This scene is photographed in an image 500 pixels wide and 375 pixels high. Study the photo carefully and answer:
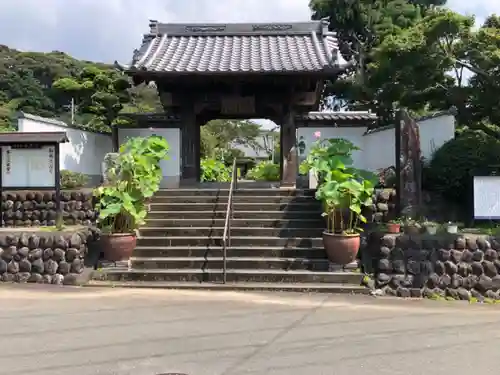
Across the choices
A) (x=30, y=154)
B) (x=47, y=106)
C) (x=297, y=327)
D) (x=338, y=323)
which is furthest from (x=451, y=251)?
(x=47, y=106)

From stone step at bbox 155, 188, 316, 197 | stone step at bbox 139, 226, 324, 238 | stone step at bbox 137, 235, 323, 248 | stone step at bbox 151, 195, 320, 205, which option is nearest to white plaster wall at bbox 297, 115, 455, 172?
stone step at bbox 155, 188, 316, 197

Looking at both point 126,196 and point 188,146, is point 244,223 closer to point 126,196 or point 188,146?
point 126,196

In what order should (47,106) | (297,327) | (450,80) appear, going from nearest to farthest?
(297,327) → (450,80) → (47,106)

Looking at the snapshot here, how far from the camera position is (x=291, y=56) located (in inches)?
488

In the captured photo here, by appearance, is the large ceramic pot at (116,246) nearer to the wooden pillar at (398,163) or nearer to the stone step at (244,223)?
the stone step at (244,223)

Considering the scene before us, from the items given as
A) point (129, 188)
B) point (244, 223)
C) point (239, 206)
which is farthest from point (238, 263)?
point (129, 188)

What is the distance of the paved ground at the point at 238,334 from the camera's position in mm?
4723

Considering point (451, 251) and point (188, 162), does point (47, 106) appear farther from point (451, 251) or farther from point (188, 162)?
point (451, 251)

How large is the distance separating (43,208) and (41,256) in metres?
2.31

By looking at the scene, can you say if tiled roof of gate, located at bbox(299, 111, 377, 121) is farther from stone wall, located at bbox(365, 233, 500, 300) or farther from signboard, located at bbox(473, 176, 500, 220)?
stone wall, located at bbox(365, 233, 500, 300)

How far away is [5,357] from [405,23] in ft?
79.9

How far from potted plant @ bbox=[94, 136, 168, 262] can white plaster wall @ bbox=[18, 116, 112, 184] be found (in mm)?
2472

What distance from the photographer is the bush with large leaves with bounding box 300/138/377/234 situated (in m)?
8.69

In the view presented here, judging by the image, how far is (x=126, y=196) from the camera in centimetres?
916
